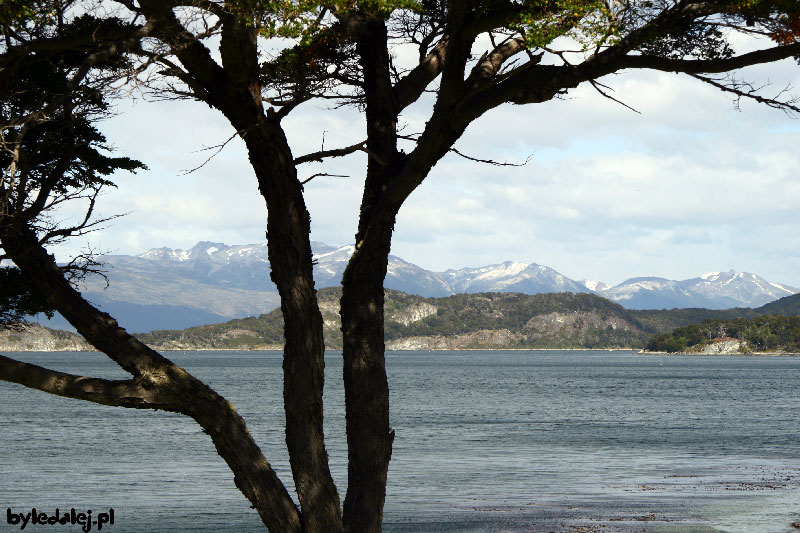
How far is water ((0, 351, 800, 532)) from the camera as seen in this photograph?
25484mm

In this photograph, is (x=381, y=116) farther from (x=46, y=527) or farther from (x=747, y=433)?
(x=747, y=433)

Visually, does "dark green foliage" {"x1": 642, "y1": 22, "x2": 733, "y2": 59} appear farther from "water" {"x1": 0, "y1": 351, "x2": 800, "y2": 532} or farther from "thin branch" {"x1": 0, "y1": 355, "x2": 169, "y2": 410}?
"water" {"x1": 0, "y1": 351, "x2": 800, "y2": 532}

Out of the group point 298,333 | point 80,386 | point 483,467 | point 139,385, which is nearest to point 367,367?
point 298,333

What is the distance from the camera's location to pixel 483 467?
38.1 metres

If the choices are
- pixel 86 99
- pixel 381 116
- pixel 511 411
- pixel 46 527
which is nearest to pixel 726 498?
pixel 46 527

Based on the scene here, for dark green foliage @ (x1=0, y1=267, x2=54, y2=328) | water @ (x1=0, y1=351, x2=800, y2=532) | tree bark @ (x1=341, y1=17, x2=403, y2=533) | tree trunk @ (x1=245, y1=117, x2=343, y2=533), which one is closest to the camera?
tree trunk @ (x1=245, y1=117, x2=343, y2=533)

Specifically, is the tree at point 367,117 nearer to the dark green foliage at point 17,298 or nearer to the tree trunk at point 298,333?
the tree trunk at point 298,333

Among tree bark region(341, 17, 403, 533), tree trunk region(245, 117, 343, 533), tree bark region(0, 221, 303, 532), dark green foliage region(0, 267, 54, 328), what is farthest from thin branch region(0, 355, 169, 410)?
dark green foliage region(0, 267, 54, 328)

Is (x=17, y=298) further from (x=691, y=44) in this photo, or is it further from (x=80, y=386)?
(x=691, y=44)

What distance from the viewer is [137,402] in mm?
7859

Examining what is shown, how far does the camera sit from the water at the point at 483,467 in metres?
25.5

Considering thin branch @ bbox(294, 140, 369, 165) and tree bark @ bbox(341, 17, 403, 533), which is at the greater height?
thin branch @ bbox(294, 140, 369, 165)

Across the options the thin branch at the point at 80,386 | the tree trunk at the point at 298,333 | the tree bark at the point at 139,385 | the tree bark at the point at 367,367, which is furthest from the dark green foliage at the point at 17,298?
the tree bark at the point at 367,367

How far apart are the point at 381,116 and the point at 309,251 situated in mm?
1611
